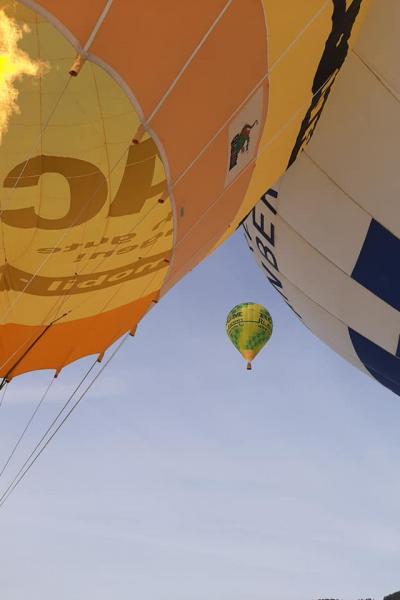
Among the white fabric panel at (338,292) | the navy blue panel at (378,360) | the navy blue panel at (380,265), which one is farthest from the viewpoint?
the navy blue panel at (378,360)

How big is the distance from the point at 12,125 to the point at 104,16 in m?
0.88

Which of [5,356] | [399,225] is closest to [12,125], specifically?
[5,356]

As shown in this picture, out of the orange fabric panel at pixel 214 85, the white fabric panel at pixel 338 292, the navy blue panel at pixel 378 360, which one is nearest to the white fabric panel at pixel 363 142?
the white fabric panel at pixel 338 292

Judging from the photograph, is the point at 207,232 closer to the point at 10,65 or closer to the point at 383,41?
the point at 383,41

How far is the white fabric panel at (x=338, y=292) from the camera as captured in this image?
24.9ft

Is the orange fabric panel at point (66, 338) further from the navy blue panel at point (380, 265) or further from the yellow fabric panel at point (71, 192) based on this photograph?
the navy blue panel at point (380, 265)

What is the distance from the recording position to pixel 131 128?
12.8ft

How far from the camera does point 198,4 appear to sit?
3.44m

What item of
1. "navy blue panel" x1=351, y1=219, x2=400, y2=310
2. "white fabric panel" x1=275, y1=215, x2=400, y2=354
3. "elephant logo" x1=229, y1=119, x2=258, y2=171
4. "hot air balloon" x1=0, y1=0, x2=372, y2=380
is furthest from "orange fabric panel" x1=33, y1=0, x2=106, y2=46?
"white fabric panel" x1=275, y1=215, x2=400, y2=354

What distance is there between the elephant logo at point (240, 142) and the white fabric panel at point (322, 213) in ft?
6.34

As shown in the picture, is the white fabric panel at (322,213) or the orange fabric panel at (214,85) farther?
the white fabric panel at (322,213)

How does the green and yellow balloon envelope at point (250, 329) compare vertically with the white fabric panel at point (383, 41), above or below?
above

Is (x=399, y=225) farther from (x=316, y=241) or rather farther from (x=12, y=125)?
(x=12, y=125)

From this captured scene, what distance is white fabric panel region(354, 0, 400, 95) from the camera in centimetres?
546
